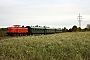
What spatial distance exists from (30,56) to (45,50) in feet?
5.67

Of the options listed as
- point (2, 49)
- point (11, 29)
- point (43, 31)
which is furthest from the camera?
point (43, 31)

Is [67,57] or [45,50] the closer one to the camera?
[67,57]

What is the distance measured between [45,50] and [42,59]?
2.05 meters

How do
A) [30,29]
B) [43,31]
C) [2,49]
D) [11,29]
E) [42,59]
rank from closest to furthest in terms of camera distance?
[42,59]
[2,49]
[11,29]
[30,29]
[43,31]

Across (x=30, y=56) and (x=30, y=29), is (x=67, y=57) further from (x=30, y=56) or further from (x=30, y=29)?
(x=30, y=29)

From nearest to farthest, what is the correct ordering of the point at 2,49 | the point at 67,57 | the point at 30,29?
1. the point at 67,57
2. the point at 2,49
3. the point at 30,29

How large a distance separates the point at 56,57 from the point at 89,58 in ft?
6.52

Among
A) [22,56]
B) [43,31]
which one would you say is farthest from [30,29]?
[22,56]

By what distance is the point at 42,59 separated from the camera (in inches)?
437

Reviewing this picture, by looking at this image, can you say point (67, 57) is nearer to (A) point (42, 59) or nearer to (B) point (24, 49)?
(A) point (42, 59)

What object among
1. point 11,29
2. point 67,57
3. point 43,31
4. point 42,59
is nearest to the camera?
point 42,59

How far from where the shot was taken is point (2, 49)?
42.8 ft

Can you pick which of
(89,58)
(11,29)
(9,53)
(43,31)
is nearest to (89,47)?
(89,58)

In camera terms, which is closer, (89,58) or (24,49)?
(89,58)
